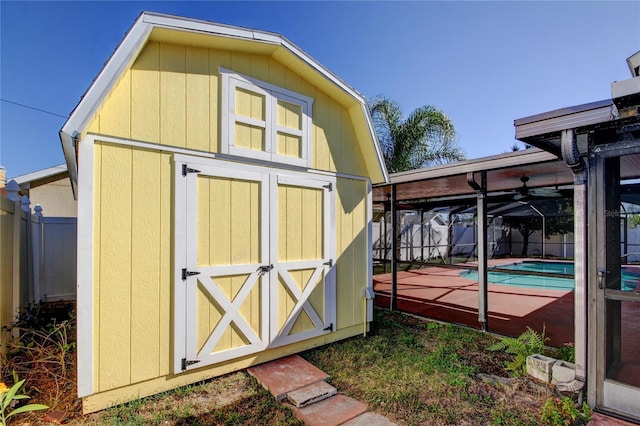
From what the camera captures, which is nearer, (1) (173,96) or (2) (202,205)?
(1) (173,96)

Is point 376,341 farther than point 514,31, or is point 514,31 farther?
point 514,31

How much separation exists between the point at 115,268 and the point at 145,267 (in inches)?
9.0

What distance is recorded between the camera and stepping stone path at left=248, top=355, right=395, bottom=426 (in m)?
2.54

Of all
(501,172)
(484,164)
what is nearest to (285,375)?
(484,164)

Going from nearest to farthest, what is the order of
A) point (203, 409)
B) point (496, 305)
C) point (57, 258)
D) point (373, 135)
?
point (203, 409) → point (373, 135) → point (57, 258) → point (496, 305)

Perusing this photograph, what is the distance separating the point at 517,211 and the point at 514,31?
9.19 m

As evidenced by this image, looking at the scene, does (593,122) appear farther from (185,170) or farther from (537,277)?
(537,277)

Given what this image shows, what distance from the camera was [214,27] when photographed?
299 centimetres

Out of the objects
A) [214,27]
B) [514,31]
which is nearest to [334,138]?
[214,27]

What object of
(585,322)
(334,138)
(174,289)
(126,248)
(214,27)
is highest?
(214,27)

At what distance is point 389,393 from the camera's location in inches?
115

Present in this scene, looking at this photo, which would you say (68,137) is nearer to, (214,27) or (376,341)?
(214,27)

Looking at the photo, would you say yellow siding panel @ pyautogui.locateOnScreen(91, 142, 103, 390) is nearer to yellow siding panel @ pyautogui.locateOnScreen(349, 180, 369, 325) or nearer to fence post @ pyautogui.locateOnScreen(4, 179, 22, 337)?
fence post @ pyautogui.locateOnScreen(4, 179, 22, 337)

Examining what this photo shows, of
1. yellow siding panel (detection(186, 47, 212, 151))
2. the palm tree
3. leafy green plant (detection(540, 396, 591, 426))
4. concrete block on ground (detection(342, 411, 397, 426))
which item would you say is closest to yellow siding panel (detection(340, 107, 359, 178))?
yellow siding panel (detection(186, 47, 212, 151))
